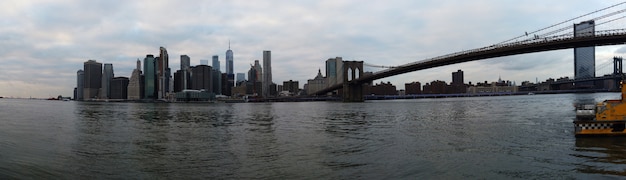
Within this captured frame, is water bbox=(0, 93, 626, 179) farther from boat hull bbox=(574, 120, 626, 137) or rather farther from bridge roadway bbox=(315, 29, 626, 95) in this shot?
bridge roadway bbox=(315, 29, 626, 95)

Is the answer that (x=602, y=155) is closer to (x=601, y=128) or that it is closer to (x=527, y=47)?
(x=601, y=128)

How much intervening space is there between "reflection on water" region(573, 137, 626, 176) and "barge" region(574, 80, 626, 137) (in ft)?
1.44

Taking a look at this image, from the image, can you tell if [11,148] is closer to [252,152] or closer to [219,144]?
[219,144]

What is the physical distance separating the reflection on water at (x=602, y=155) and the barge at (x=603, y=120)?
0.44m

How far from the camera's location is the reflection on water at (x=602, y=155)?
1000 centimetres

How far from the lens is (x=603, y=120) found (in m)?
15.8

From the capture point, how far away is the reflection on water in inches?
394

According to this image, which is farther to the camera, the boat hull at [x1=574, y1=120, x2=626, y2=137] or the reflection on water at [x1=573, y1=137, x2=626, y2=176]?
the boat hull at [x1=574, y1=120, x2=626, y2=137]

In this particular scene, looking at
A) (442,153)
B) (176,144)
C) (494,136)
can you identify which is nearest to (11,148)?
(176,144)

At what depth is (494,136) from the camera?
17.6m

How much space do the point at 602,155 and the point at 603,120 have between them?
188 inches

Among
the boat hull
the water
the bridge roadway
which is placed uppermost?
the bridge roadway

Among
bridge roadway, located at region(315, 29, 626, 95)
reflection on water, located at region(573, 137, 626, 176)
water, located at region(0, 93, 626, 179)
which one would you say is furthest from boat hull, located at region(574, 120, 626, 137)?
bridge roadway, located at region(315, 29, 626, 95)

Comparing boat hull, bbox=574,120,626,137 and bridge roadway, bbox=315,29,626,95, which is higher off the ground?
bridge roadway, bbox=315,29,626,95
